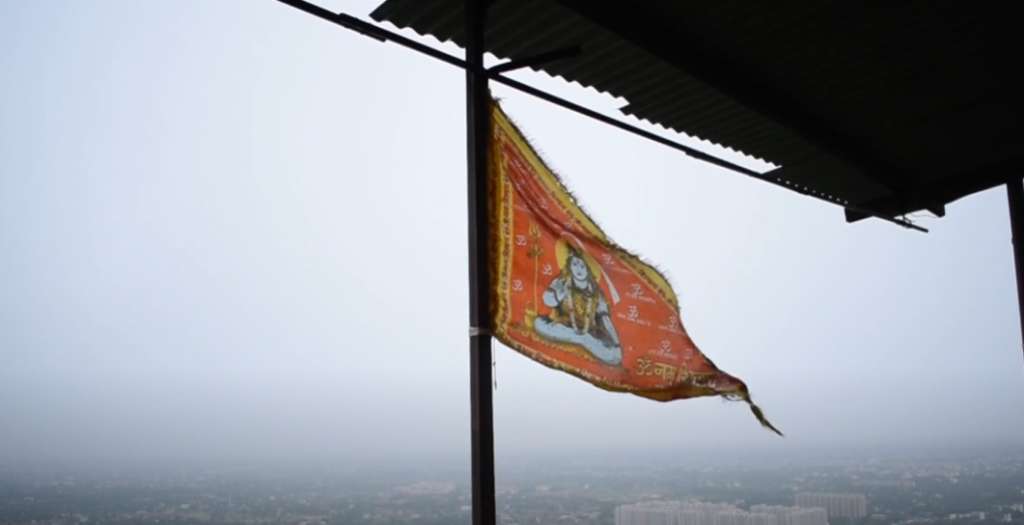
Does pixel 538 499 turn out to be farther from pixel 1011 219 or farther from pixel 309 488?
pixel 1011 219

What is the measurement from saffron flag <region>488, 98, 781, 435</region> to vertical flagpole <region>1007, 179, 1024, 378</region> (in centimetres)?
293

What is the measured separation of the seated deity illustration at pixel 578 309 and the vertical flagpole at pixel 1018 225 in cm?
345

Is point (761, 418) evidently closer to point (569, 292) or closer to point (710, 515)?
point (569, 292)

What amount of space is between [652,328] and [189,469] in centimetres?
448

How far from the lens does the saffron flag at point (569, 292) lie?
97.3 inches

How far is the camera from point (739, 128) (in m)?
3.73

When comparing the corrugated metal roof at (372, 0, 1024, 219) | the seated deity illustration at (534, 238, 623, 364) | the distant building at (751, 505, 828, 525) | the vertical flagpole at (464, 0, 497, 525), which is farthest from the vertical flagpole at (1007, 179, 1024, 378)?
the vertical flagpole at (464, 0, 497, 525)

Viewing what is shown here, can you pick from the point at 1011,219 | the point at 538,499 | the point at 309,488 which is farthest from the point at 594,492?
the point at 1011,219

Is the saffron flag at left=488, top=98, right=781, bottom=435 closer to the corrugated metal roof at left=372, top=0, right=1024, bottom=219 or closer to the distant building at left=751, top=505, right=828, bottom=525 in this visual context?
the corrugated metal roof at left=372, top=0, right=1024, bottom=219

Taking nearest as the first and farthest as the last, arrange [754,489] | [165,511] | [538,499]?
[165,511]
[538,499]
[754,489]

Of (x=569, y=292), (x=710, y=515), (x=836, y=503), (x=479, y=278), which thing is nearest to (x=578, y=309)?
(x=569, y=292)

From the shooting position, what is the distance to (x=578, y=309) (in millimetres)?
2615

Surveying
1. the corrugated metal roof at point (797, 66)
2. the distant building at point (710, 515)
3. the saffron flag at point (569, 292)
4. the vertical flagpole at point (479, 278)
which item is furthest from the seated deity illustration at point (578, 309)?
the distant building at point (710, 515)

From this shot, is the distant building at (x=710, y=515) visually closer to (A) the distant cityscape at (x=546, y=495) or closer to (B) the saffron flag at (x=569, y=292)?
(A) the distant cityscape at (x=546, y=495)
